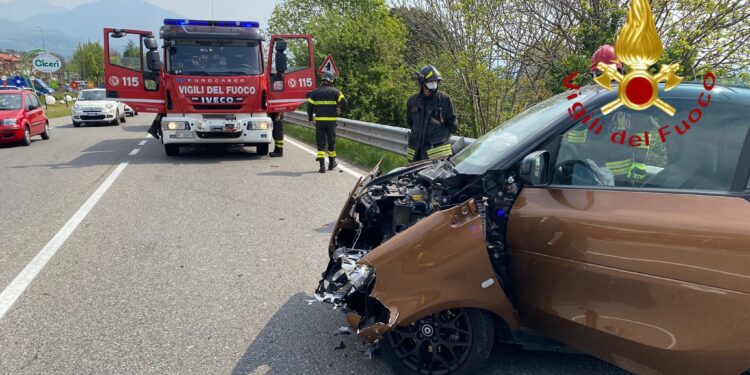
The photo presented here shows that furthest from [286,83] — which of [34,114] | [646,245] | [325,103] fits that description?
[646,245]

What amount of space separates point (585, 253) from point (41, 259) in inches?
190

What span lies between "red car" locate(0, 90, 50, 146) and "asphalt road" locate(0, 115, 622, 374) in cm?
620

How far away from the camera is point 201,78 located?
1110 centimetres

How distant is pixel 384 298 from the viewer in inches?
106

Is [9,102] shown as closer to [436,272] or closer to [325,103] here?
[325,103]

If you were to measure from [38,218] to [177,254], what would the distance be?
106 inches

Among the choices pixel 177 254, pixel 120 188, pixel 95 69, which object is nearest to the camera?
pixel 177 254

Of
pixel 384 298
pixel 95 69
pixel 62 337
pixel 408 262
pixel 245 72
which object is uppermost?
pixel 95 69

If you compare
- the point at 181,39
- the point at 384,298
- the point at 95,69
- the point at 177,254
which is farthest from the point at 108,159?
the point at 95,69

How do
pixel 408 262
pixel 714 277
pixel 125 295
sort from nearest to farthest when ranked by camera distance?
pixel 714 277, pixel 408 262, pixel 125 295

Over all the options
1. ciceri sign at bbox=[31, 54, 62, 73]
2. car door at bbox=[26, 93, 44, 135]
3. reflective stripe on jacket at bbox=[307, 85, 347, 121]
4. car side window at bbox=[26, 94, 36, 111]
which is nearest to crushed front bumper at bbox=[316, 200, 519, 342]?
reflective stripe on jacket at bbox=[307, 85, 347, 121]

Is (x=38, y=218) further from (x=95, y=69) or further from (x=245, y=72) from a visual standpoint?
(x=95, y=69)

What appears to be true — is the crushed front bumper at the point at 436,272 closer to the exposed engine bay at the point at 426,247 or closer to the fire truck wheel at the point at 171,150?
the exposed engine bay at the point at 426,247

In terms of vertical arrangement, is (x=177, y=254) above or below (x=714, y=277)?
below
